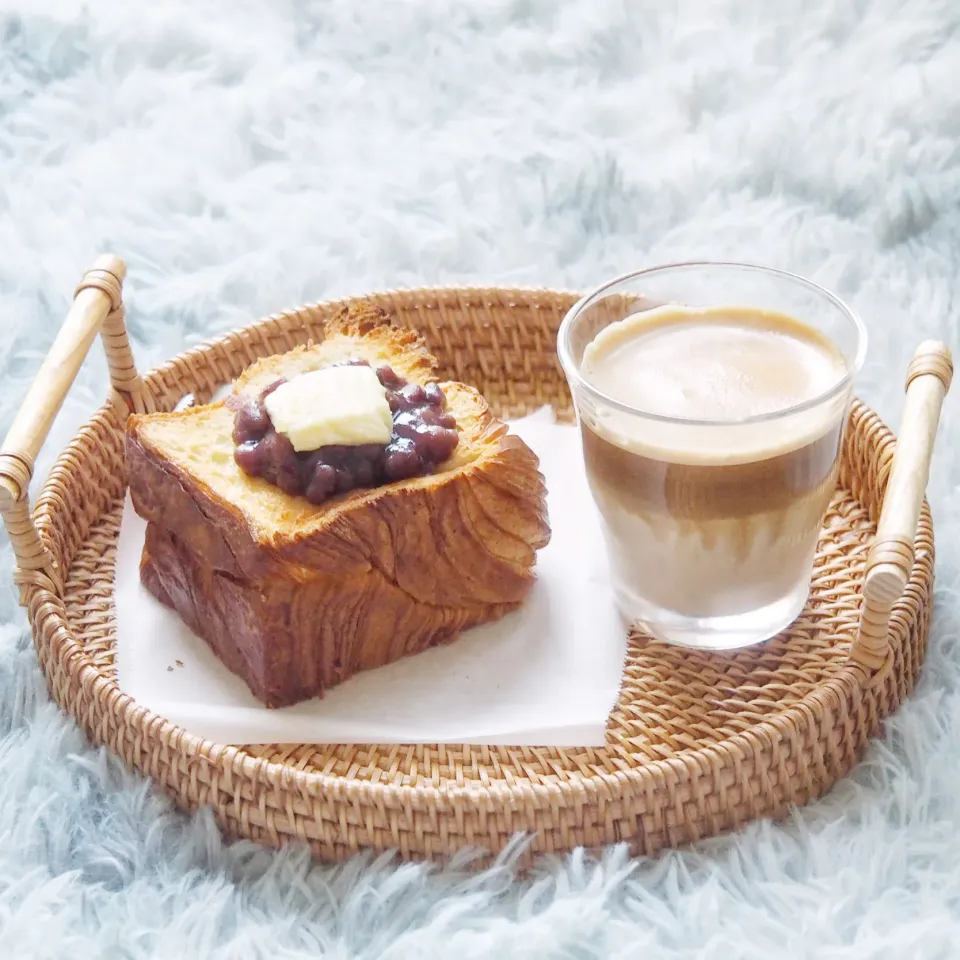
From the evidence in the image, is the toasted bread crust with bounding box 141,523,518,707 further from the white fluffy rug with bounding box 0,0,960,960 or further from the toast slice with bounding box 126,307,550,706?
the white fluffy rug with bounding box 0,0,960,960

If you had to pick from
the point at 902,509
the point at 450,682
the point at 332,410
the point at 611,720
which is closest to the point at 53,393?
the point at 332,410

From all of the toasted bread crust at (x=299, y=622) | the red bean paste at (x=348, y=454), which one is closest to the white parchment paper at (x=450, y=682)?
the toasted bread crust at (x=299, y=622)

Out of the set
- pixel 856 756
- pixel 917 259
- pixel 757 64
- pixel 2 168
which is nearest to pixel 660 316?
pixel 856 756

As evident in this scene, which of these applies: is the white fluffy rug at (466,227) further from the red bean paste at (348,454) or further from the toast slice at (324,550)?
the red bean paste at (348,454)

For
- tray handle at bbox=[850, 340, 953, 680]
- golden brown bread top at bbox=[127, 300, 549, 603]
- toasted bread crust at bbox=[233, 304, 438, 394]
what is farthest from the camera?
toasted bread crust at bbox=[233, 304, 438, 394]

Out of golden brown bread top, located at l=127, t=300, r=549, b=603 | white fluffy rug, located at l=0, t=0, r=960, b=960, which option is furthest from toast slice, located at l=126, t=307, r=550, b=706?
white fluffy rug, located at l=0, t=0, r=960, b=960

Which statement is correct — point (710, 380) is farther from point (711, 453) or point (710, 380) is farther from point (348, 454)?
point (348, 454)
